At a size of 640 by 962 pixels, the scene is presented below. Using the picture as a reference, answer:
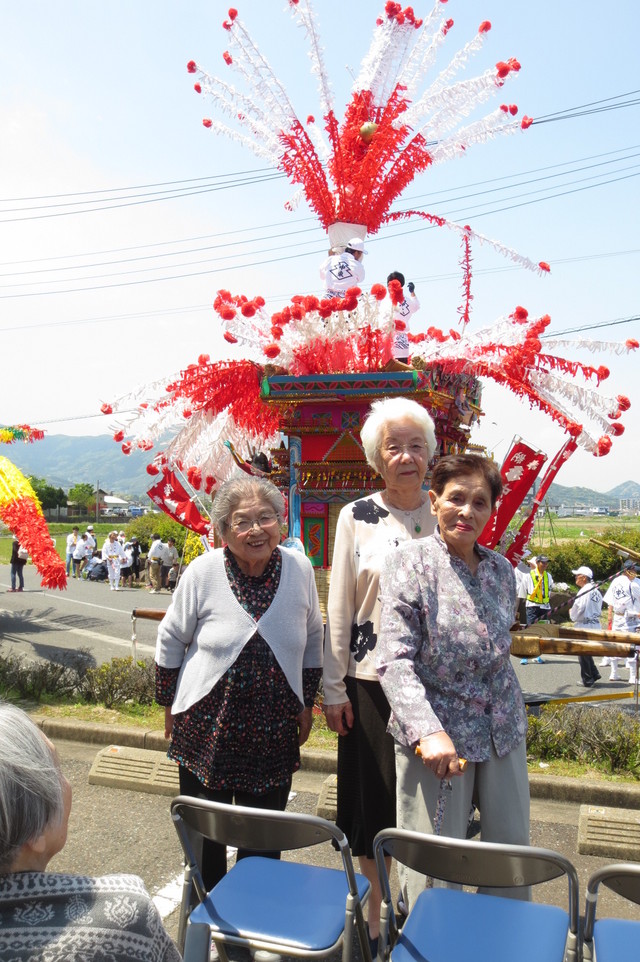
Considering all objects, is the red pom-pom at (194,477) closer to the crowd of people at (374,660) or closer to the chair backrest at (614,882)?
the crowd of people at (374,660)

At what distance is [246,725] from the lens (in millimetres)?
2752

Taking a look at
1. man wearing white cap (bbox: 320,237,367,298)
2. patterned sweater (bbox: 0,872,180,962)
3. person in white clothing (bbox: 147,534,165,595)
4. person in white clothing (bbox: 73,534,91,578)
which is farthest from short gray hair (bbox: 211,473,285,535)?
person in white clothing (bbox: 73,534,91,578)

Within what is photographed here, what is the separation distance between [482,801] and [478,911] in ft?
1.17

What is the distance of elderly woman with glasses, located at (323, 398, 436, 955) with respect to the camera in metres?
2.88

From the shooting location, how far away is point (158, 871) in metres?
3.65

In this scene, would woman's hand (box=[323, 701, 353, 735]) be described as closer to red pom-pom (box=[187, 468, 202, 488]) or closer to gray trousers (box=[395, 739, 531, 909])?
gray trousers (box=[395, 739, 531, 909])

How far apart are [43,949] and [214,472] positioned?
4.89 meters

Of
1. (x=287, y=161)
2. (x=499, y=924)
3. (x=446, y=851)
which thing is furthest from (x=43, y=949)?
(x=287, y=161)

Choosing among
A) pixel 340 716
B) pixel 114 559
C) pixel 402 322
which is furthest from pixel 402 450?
pixel 114 559

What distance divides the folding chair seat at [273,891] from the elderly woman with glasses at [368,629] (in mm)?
554

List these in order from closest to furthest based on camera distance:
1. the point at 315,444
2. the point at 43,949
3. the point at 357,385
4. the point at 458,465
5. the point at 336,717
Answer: the point at 43,949
the point at 458,465
the point at 336,717
the point at 357,385
the point at 315,444

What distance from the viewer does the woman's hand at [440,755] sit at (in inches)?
86.0

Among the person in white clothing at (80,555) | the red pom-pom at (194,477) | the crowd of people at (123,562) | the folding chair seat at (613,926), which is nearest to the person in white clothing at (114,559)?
the crowd of people at (123,562)

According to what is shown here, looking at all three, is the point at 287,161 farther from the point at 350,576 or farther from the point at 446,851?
the point at 446,851
